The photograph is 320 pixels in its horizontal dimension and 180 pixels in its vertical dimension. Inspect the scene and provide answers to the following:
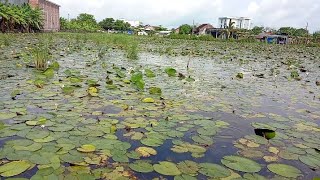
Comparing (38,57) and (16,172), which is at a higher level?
(38,57)

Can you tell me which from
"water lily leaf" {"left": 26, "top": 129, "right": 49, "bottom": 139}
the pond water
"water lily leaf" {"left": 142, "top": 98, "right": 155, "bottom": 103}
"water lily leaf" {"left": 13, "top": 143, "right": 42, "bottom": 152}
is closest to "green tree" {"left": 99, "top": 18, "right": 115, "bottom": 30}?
the pond water

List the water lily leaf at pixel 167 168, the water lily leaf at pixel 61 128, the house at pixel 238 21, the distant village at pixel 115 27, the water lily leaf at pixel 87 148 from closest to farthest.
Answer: the water lily leaf at pixel 167 168 < the water lily leaf at pixel 87 148 < the water lily leaf at pixel 61 128 < the distant village at pixel 115 27 < the house at pixel 238 21

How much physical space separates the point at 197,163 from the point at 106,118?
128 cm

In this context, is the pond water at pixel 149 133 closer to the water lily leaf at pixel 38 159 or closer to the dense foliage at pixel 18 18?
the water lily leaf at pixel 38 159

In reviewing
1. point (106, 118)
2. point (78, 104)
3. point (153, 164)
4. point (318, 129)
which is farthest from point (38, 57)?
point (318, 129)

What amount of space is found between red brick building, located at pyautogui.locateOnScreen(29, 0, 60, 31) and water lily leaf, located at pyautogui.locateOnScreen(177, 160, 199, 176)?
3329 centimetres

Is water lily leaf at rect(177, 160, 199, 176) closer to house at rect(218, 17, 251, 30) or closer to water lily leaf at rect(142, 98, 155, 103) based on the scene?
water lily leaf at rect(142, 98, 155, 103)

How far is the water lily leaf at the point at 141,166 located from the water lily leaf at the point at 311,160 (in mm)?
1245

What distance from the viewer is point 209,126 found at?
3.05 meters

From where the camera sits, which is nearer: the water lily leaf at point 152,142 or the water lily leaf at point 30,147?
the water lily leaf at point 30,147

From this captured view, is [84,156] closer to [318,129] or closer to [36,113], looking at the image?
[36,113]

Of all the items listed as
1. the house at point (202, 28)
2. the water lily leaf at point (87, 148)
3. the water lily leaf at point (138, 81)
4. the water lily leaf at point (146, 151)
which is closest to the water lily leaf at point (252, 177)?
the water lily leaf at point (146, 151)

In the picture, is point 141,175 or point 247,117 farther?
point 247,117

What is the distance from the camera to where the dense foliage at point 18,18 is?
20.4 metres
